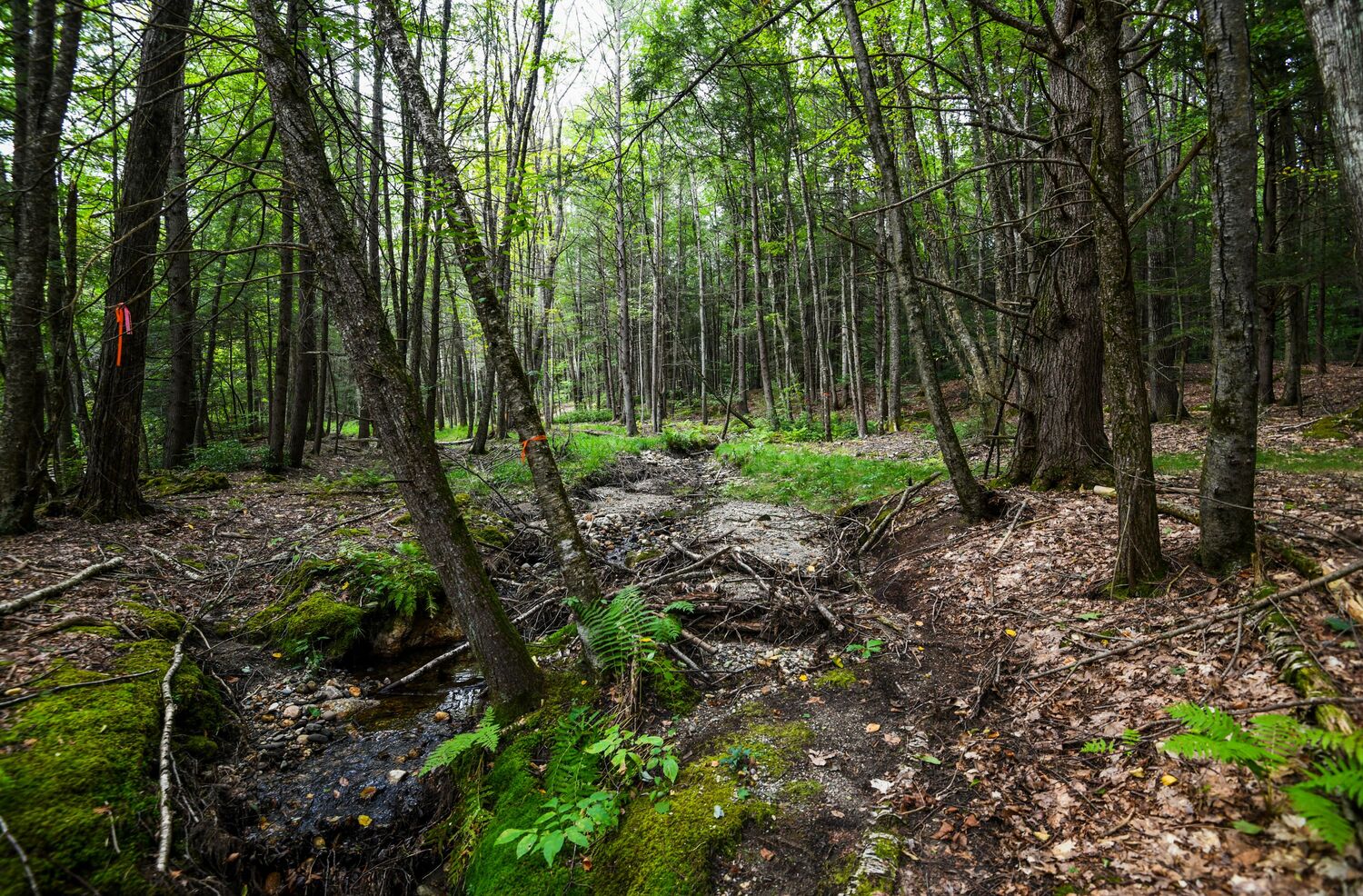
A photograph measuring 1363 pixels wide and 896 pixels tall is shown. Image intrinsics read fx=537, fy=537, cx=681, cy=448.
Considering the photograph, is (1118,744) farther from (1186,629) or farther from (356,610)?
(356,610)

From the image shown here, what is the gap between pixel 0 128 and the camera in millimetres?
6527

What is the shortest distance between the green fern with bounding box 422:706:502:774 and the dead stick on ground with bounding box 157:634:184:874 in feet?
4.35

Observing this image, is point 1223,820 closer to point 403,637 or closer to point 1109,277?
point 1109,277

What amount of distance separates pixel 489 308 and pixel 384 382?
105cm

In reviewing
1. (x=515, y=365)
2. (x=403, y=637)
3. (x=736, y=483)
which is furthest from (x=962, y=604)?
(x=736, y=483)

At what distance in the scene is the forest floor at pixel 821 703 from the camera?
251 centimetres

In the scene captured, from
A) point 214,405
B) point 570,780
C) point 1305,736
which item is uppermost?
point 214,405

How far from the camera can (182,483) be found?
9.55 meters

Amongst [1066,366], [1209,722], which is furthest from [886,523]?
[1209,722]

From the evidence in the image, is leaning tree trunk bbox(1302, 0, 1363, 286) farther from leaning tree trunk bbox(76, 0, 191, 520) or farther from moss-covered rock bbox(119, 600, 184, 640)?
leaning tree trunk bbox(76, 0, 191, 520)

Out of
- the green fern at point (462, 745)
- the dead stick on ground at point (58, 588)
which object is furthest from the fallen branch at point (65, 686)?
the green fern at point (462, 745)

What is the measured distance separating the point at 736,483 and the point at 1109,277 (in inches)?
341

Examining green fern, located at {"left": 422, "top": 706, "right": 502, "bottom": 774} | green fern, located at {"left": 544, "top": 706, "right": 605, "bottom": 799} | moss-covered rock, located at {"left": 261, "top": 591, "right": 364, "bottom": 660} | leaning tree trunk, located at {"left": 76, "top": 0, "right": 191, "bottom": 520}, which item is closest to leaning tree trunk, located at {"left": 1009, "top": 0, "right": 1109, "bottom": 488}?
green fern, located at {"left": 544, "top": 706, "right": 605, "bottom": 799}

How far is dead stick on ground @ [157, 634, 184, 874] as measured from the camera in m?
2.65
